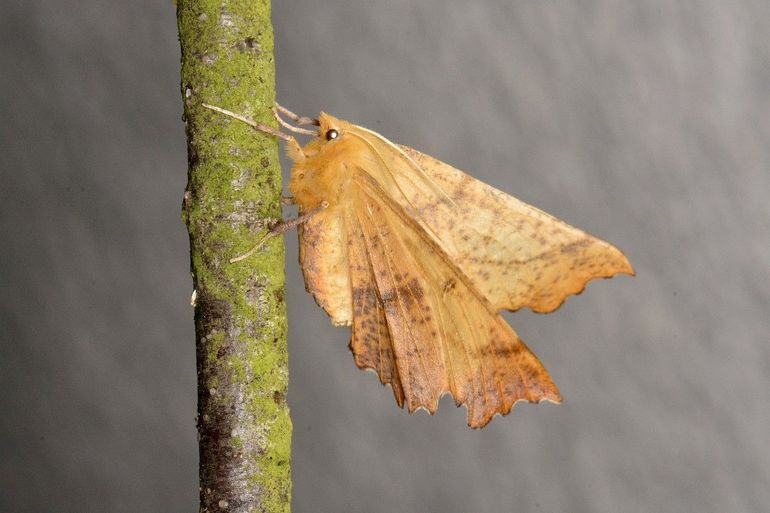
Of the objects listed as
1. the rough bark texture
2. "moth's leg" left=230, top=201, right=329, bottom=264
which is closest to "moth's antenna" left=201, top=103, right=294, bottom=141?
the rough bark texture

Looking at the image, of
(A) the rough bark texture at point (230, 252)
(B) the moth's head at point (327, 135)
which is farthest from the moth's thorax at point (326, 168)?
(A) the rough bark texture at point (230, 252)

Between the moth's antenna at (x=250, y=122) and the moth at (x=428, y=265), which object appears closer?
the moth's antenna at (x=250, y=122)

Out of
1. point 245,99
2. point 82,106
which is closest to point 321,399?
point 82,106

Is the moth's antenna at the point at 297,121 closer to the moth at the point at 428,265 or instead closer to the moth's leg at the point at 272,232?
the moth at the point at 428,265

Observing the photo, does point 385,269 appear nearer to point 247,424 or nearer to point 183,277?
point 247,424

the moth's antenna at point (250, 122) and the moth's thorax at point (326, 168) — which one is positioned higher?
the moth's thorax at point (326, 168)

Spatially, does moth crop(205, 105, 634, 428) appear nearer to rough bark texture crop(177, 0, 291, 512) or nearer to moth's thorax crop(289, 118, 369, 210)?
moth's thorax crop(289, 118, 369, 210)
